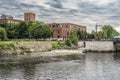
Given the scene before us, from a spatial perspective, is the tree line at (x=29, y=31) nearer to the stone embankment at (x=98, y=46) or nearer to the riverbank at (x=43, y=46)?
the riverbank at (x=43, y=46)

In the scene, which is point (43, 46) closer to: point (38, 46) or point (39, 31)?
point (38, 46)

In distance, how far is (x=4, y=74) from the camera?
53.9 meters

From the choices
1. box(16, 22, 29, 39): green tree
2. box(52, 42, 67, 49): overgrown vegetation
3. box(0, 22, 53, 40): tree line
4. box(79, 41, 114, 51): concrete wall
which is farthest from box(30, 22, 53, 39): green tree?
box(52, 42, 67, 49): overgrown vegetation

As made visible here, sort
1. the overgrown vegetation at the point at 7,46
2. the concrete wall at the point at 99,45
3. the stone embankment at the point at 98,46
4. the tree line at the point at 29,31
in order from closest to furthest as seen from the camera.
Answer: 1. the overgrown vegetation at the point at 7,46
2. the stone embankment at the point at 98,46
3. the concrete wall at the point at 99,45
4. the tree line at the point at 29,31

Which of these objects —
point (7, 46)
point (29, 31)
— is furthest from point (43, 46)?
point (29, 31)

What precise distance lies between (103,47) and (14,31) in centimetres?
5462

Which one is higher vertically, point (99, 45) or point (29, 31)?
point (29, 31)

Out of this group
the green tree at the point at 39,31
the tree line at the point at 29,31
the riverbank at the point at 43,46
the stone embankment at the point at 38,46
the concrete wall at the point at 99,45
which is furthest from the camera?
the tree line at the point at 29,31

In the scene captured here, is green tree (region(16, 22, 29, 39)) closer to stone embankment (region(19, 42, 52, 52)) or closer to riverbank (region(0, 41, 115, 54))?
riverbank (region(0, 41, 115, 54))

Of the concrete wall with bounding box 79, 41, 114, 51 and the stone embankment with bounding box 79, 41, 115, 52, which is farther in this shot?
the concrete wall with bounding box 79, 41, 114, 51

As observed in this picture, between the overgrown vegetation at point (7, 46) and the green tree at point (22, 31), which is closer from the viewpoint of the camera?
the overgrown vegetation at point (7, 46)

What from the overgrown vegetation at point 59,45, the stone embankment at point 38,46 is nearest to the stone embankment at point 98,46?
the overgrown vegetation at point 59,45

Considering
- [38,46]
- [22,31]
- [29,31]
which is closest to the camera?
[38,46]

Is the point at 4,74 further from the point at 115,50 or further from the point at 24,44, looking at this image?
the point at 115,50
